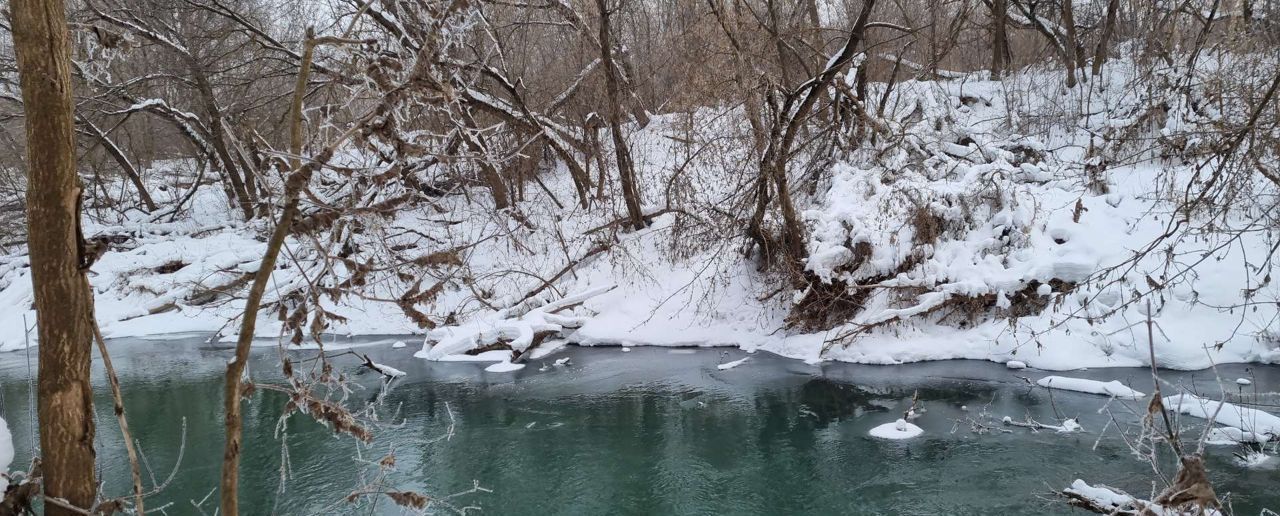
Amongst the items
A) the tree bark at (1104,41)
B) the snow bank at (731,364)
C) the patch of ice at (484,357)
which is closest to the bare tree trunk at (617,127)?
the patch of ice at (484,357)

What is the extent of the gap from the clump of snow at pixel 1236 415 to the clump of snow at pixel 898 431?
6.41ft

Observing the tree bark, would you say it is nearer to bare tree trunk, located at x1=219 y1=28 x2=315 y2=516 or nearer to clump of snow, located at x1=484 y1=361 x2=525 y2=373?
clump of snow, located at x1=484 y1=361 x2=525 y2=373

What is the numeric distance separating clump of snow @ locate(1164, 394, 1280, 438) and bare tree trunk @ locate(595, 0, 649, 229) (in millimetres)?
9344

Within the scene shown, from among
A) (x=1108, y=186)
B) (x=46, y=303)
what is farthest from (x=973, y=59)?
(x=46, y=303)

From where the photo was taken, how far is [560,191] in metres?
17.9

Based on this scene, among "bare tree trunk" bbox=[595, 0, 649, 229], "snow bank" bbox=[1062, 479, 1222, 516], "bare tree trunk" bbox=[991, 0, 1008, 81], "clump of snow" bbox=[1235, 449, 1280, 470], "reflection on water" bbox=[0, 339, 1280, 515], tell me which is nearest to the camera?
"snow bank" bbox=[1062, 479, 1222, 516]

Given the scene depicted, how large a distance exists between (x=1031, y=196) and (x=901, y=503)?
23.8ft

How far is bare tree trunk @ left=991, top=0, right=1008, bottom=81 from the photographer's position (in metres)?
15.5

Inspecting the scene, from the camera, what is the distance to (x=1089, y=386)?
306 inches

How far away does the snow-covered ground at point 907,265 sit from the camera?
906 cm

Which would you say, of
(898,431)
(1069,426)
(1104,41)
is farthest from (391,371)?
(1104,41)

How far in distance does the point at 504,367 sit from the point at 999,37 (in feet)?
39.7

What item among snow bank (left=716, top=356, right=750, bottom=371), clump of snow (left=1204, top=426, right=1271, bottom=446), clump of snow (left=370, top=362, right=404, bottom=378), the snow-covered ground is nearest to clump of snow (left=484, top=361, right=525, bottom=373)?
the snow-covered ground

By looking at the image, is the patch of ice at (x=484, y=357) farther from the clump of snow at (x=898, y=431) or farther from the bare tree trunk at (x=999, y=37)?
the bare tree trunk at (x=999, y=37)
